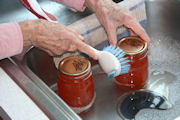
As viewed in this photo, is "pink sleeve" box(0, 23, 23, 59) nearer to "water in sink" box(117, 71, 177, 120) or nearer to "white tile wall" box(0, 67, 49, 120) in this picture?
"white tile wall" box(0, 67, 49, 120)

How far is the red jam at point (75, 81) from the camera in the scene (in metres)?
0.67

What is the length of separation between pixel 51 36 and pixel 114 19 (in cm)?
20

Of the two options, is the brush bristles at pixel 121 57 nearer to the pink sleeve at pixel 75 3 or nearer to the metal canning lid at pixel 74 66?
the metal canning lid at pixel 74 66

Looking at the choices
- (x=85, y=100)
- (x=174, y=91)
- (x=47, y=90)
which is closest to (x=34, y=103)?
(x=47, y=90)

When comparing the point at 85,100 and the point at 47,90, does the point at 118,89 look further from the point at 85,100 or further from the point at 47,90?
the point at 47,90

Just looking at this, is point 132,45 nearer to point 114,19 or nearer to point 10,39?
point 114,19

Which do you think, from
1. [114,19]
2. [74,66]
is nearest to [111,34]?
[114,19]

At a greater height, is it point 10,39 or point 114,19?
point 10,39

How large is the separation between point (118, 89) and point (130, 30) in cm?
17

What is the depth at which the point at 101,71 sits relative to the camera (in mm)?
879

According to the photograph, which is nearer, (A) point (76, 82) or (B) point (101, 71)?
(A) point (76, 82)

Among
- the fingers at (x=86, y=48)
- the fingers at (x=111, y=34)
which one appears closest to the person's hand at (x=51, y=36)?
the fingers at (x=86, y=48)

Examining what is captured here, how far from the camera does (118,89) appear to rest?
0.81m

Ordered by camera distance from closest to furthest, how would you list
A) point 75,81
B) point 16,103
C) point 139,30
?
point 16,103 → point 75,81 → point 139,30
